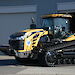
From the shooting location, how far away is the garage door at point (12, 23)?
838 inches

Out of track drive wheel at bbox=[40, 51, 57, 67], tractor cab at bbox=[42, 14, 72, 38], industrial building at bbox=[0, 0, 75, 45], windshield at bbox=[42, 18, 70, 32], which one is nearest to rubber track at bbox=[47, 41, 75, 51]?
track drive wheel at bbox=[40, 51, 57, 67]

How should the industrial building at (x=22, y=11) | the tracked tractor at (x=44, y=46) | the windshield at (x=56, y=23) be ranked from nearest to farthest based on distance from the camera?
the tracked tractor at (x=44, y=46) < the windshield at (x=56, y=23) < the industrial building at (x=22, y=11)

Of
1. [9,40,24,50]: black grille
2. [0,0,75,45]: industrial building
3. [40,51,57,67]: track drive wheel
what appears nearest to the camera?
[40,51,57,67]: track drive wheel

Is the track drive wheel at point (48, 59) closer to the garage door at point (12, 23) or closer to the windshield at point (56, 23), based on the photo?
the windshield at point (56, 23)

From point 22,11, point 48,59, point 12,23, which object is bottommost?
point 48,59

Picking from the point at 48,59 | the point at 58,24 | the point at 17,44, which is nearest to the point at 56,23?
the point at 58,24

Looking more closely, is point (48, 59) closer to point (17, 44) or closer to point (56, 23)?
point (17, 44)

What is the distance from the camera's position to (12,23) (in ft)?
71.0

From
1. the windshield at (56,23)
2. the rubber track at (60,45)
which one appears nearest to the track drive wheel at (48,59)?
the rubber track at (60,45)

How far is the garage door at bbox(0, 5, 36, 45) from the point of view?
21281mm

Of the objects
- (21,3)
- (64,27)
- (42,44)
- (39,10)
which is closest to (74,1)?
(39,10)

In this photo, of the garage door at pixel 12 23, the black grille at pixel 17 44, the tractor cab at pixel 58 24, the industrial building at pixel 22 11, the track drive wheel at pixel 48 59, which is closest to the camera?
the track drive wheel at pixel 48 59

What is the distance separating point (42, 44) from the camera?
13.4 meters

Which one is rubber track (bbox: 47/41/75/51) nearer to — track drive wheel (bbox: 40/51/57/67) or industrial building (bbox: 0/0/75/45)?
track drive wheel (bbox: 40/51/57/67)
